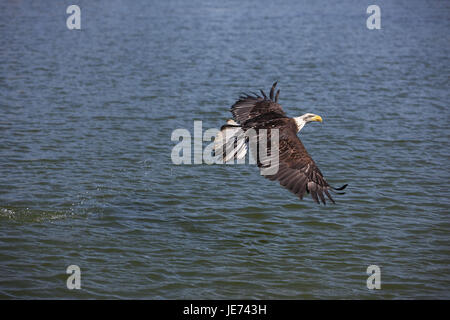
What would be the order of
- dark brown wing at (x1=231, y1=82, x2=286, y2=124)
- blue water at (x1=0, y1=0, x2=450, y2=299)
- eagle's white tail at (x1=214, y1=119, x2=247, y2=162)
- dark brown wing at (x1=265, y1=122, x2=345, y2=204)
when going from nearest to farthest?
dark brown wing at (x1=265, y1=122, x2=345, y2=204) → blue water at (x1=0, y1=0, x2=450, y2=299) → eagle's white tail at (x1=214, y1=119, x2=247, y2=162) → dark brown wing at (x1=231, y1=82, x2=286, y2=124)

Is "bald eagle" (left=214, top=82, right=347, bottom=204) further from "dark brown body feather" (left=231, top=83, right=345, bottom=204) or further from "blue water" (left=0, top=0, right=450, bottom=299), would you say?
"blue water" (left=0, top=0, right=450, bottom=299)

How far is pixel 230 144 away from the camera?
9156 millimetres

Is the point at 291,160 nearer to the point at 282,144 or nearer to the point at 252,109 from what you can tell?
the point at 282,144

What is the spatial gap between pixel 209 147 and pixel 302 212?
350 cm

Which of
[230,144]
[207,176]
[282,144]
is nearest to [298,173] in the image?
[282,144]

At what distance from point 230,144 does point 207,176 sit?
2680mm

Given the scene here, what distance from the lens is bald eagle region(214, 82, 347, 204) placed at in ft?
25.8

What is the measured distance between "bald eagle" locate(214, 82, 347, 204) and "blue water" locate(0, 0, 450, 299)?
130cm

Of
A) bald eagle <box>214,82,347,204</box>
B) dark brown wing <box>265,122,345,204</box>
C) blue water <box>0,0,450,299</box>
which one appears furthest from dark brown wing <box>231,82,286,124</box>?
blue water <box>0,0,450,299</box>

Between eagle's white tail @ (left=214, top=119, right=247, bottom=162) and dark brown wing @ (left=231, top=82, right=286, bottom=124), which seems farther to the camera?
dark brown wing @ (left=231, top=82, right=286, bottom=124)

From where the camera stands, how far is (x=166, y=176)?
1162 centimetres

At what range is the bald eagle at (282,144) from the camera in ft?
25.8

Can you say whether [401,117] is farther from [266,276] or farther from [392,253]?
[266,276]
